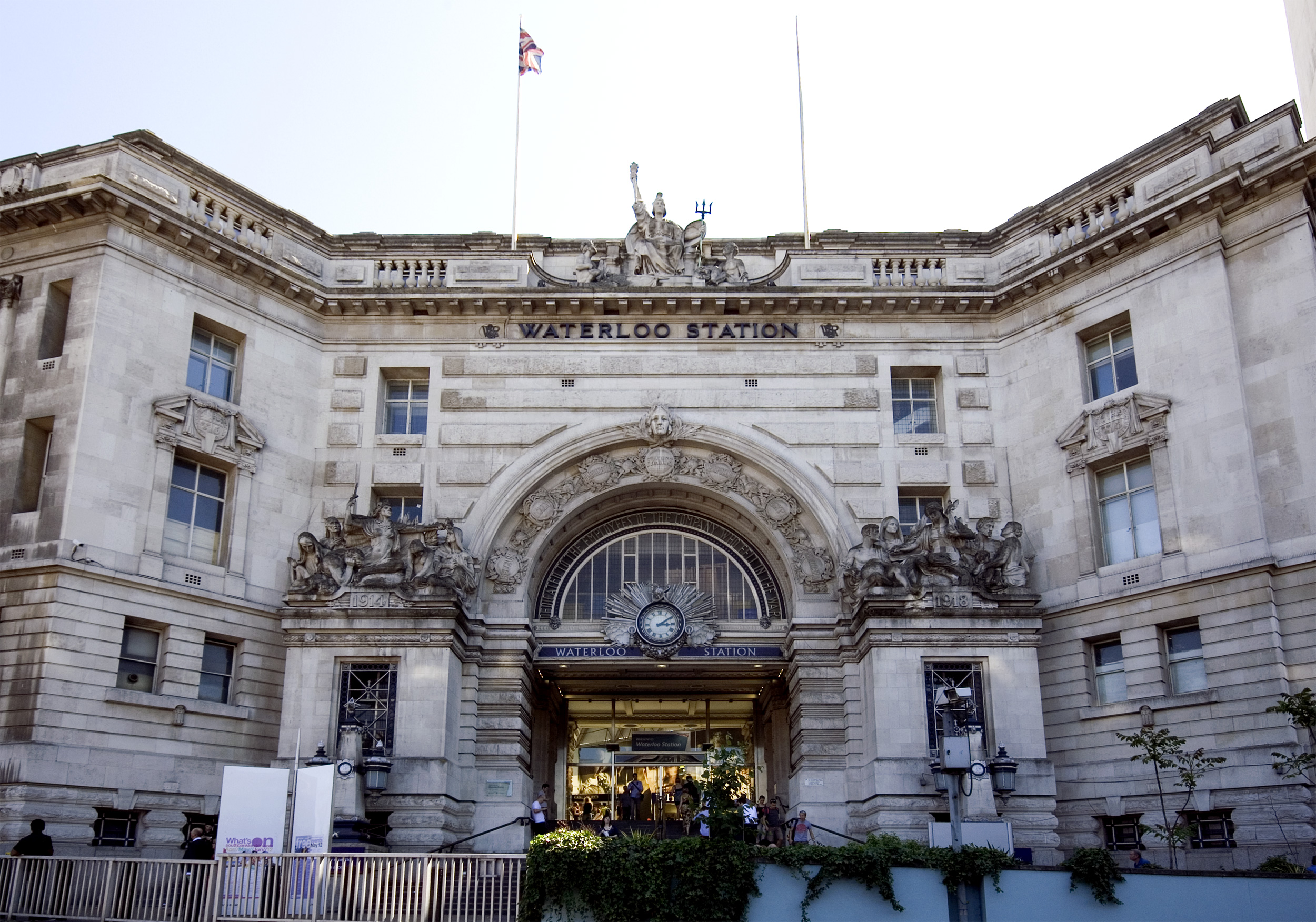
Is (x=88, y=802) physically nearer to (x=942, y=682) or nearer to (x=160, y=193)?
(x=160, y=193)

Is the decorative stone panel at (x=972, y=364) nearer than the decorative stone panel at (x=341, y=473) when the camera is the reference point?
No

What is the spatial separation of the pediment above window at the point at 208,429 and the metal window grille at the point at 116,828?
27.4ft

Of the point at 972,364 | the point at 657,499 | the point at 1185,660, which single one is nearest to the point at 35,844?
the point at 657,499

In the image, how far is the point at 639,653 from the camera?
32.5 metres

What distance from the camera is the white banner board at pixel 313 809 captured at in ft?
71.6

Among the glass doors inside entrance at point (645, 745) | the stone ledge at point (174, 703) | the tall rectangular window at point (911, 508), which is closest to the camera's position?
the stone ledge at point (174, 703)

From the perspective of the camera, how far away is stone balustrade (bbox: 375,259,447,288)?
34812mm

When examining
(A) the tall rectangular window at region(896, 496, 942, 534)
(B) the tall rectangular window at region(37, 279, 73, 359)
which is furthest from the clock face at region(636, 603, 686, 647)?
(B) the tall rectangular window at region(37, 279, 73, 359)

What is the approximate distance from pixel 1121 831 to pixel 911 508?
932 centimetres

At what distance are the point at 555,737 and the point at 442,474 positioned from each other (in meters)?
8.56

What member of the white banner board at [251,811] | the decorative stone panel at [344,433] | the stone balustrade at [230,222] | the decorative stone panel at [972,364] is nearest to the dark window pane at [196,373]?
the stone balustrade at [230,222]

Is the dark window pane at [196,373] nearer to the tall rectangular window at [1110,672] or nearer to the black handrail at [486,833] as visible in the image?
the black handrail at [486,833]

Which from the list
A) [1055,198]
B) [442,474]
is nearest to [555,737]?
[442,474]

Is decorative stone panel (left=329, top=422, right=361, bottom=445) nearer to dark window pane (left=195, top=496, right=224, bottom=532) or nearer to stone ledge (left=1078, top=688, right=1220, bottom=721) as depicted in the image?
dark window pane (left=195, top=496, right=224, bottom=532)
